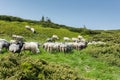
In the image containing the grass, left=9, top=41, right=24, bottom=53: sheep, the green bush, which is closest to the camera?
the green bush

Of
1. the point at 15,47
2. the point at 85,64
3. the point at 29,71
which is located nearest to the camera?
the point at 29,71

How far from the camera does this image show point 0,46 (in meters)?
26.9

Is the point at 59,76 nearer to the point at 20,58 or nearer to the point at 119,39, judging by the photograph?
the point at 20,58

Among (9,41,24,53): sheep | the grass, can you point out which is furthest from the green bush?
(9,41,24,53): sheep

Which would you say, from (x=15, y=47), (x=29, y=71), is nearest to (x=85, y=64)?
(x=15, y=47)

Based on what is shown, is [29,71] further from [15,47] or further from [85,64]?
[15,47]

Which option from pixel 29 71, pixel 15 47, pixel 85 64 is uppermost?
pixel 29 71

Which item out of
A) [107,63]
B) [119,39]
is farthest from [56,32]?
[107,63]

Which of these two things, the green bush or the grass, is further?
the grass

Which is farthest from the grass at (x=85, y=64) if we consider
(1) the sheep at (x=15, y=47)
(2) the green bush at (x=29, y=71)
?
(2) the green bush at (x=29, y=71)

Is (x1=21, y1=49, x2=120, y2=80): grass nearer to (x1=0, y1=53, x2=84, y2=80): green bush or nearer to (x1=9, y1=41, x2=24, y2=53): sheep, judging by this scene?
(x1=9, y1=41, x2=24, y2=53): sheep

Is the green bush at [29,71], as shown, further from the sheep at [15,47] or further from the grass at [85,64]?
the sheep at [15,47]

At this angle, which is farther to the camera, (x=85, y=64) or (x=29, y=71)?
(x=85, y=64)

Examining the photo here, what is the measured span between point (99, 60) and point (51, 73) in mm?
12056
